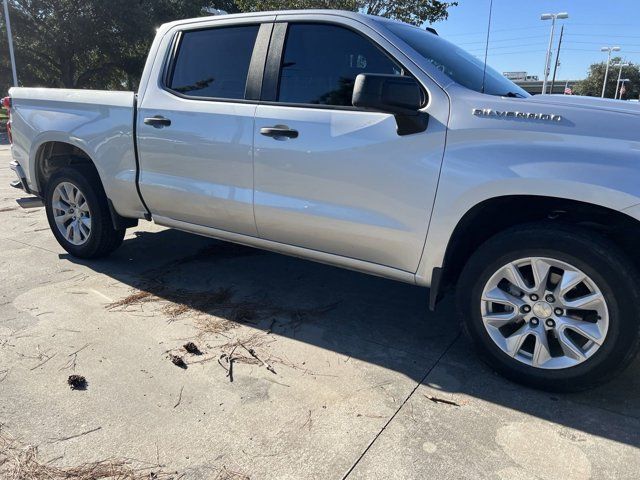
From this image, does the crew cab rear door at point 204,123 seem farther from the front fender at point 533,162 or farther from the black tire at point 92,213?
the front fender at point 533,162

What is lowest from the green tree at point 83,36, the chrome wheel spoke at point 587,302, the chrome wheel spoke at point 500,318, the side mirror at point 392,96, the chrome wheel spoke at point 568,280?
the chrome wheel spoke at point 500,318

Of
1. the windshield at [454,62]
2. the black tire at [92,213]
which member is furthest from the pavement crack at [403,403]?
the black tire at [92,213]

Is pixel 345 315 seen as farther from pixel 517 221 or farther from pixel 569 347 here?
pixel 569 347

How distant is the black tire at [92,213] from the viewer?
447cm

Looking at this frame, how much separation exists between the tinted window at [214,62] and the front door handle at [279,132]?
1.35 feet

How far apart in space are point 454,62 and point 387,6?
43.3 feet

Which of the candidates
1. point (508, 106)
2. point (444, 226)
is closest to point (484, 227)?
point (444, 226)

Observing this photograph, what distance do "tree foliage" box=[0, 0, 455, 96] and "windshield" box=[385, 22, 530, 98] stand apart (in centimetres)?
2102

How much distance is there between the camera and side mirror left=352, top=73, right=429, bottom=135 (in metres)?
2.67

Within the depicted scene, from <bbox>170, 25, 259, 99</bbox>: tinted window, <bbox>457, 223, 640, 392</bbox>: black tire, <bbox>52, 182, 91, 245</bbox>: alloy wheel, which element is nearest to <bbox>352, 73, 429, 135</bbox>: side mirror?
<bbox>457, 223, 640, 392</bbox>: black tire

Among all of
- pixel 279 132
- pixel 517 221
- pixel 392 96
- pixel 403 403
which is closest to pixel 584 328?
pixel 517 221

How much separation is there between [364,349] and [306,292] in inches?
39.1

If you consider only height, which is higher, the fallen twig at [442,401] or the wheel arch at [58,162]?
the wheel arch at [58,162]

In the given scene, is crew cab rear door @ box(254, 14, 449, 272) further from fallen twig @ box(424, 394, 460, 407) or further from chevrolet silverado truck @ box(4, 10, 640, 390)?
fallen twig @ box(424, 394, 460, 407)
